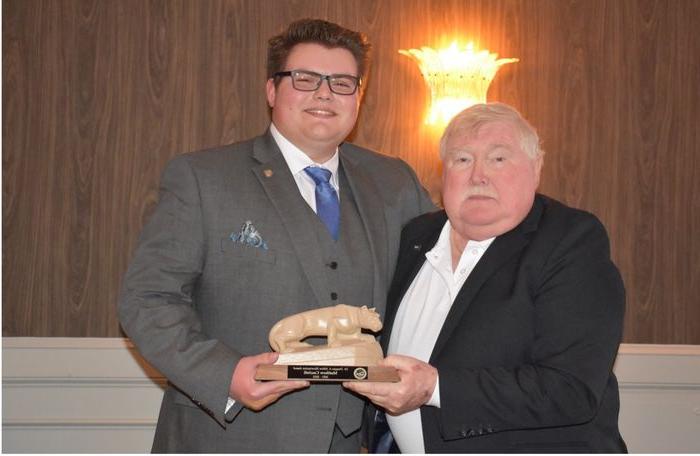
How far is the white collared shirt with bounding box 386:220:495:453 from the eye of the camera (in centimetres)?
228

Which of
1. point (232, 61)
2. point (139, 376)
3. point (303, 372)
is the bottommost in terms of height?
point (139, 376)

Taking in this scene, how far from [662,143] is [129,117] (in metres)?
2.73

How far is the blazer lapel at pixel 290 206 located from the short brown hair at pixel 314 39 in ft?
0.90

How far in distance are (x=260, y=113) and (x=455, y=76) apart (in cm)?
99

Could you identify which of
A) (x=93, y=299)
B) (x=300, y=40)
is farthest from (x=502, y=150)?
(x=93, y=299)

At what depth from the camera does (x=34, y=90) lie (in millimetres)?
3949

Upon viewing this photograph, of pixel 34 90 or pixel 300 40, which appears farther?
pixel 34 90

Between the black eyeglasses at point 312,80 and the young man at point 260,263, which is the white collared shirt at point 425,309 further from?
the black eyeglasses at point 312,80

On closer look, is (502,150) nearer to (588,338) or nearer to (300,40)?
(588,338)

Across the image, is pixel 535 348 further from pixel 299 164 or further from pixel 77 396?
pixel 77 396

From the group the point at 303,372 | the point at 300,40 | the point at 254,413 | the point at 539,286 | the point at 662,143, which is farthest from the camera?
the point at 662,143

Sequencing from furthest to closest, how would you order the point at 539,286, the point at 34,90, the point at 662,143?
the point at 662,143 → the point at 34,90 → the point at 539,286

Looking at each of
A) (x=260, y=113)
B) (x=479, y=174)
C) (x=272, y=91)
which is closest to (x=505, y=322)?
(x=479, y=174)

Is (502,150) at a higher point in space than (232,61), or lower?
lower
